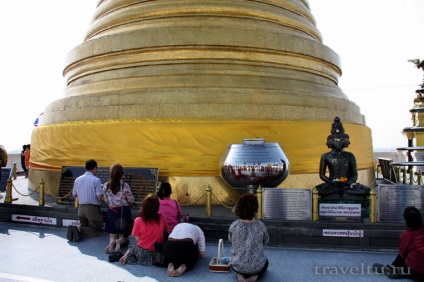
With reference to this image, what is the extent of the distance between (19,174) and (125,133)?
962 centimetres

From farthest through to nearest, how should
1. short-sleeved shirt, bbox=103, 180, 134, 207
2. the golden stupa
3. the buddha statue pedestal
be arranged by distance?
the golden stupa < the buddha statue pedestal < short-sleeved shirt, bbox=103, 180, 134, 207

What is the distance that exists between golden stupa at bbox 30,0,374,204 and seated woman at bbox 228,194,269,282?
122 inches

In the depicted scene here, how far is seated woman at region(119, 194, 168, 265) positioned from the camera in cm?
532

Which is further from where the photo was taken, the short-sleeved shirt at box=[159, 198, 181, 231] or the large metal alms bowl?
the large metal alms bowl

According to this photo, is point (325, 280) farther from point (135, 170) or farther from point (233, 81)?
point (233, 81)

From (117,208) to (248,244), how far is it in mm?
2481

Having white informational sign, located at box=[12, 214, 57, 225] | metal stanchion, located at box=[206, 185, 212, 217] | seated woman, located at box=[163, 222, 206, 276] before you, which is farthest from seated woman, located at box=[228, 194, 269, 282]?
white informational sign, located at box=[12, 214, 57, 225]

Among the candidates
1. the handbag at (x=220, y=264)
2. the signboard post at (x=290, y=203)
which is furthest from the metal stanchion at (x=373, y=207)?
the handbag at (x=220, y=264)

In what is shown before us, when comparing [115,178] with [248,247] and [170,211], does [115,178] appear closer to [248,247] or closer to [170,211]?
[170,211]

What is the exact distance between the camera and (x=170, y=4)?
31.6 feet

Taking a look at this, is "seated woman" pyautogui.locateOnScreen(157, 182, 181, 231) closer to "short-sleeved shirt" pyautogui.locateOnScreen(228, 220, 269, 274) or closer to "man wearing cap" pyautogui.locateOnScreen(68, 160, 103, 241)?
"man wearing cap" pyautogui.locateOnScreen(68, 160, 103, 241)

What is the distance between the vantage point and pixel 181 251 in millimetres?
5062

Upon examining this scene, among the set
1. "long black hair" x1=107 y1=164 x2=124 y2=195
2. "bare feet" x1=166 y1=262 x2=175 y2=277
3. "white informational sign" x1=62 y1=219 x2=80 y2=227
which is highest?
"long black hair" x1=107 y1=164 x2=124 y2=195

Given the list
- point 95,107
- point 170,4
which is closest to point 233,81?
point 170,4
